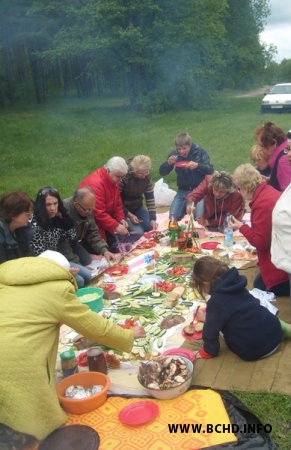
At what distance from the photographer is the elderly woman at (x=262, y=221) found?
3.97 metres

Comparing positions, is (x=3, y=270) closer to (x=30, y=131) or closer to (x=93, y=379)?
(x=93, y=379)

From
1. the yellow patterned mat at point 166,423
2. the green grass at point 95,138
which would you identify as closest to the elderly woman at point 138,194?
the green grass at point 95,138

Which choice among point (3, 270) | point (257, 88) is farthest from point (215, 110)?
point (3, 270)

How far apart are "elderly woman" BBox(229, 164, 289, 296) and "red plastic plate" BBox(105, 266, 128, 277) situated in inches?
57.6

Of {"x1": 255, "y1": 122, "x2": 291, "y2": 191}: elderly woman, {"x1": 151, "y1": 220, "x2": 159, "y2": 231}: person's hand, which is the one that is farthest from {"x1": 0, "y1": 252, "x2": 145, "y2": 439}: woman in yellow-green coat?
{"x1": 151, "y1": 220, "x2": 159, "y2": 231}: person's hand

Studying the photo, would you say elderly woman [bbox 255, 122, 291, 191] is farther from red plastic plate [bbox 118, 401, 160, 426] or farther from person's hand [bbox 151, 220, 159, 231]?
red plastic plate [bbox 118, 401, 160, 426]

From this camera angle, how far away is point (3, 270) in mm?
2590

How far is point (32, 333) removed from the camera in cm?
255

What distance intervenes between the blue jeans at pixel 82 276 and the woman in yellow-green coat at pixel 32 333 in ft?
6.77

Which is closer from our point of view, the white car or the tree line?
the white car

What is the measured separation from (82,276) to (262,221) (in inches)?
78.6

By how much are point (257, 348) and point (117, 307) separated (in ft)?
4.72

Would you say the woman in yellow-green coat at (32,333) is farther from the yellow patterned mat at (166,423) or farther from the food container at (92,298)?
the food container at (92,298)

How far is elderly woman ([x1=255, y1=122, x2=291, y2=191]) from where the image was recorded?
4622 mm
